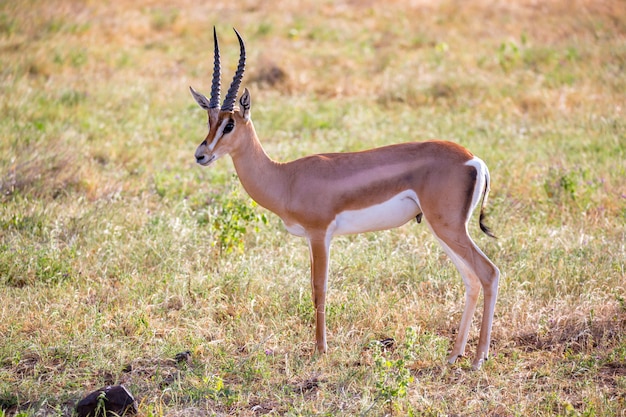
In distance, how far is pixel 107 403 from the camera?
13.5 ft

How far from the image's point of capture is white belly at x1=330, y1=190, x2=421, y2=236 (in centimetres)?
473

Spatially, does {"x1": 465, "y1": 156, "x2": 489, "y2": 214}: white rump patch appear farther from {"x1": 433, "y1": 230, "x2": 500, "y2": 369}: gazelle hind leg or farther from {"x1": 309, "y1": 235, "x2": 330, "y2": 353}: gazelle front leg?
{"x1": 309, "y1": 235, "x2": 330, "y2": 353}: gazelle front leg

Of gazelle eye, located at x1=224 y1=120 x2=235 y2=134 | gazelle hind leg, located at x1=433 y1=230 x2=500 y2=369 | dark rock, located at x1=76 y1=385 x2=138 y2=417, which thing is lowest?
dark rock, located at x1=76 y1=385 x2=138 y2=417

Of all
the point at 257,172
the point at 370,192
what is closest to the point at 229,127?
the point at 257,172

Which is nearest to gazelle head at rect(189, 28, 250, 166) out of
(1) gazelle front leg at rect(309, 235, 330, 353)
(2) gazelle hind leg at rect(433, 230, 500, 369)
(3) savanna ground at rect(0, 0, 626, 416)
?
(1) gazelle front leg at rect(309, 235, 330, 353)

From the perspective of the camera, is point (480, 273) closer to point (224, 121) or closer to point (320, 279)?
point (320, 279)

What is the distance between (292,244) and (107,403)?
8.81ft

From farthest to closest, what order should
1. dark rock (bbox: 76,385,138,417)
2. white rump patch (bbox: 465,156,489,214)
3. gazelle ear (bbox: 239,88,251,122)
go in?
1. gazelle ear (bbox: 239,88,251,122)
2. white rump patch (bbox: 465,156,489,214)
3. dark rock (bbox: 76,385,138,417)

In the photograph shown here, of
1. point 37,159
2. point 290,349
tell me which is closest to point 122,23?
point 37,159

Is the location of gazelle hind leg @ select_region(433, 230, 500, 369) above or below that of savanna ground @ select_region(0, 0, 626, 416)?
above

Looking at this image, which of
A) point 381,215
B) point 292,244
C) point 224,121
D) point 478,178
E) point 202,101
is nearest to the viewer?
point 478,178

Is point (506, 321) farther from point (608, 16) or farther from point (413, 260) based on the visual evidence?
point (608, 16)

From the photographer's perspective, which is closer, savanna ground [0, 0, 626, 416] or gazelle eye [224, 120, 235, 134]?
savanna ground [0, 0, 626, 416]

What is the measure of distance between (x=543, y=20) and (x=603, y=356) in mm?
11038
